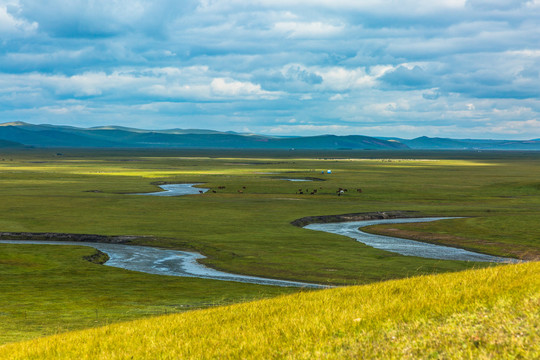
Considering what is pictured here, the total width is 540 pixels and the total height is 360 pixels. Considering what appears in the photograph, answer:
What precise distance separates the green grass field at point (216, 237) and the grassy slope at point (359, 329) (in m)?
9.08

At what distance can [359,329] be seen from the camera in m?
12.8

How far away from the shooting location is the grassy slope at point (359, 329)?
11406mm

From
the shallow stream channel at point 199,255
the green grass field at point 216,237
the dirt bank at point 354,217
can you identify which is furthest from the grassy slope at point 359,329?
the dirt bank at point 354,217

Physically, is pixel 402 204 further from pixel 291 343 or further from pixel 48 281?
pixel 291 343

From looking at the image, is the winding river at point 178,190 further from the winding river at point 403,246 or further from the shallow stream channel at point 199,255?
the shallow stream channel at point 199,255

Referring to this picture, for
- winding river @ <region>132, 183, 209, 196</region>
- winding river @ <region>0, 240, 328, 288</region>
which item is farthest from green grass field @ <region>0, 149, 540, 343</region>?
winding river @ <region>132, 183, 209, 196</region>

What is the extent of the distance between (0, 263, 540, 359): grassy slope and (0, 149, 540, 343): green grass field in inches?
357

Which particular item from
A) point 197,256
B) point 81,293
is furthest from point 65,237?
point 81,293

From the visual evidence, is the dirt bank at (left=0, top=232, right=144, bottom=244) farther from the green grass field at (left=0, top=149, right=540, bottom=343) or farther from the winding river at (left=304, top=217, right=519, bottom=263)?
the winding river at (left=304, top=217, right=519, bottom=263)

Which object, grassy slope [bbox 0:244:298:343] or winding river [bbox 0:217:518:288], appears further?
winding river [bbox 0:217:518:288]

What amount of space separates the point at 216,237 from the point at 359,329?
45459 mm

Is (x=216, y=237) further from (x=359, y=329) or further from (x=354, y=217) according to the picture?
(x=359, y=329)

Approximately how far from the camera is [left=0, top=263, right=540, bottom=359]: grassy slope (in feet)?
37.4

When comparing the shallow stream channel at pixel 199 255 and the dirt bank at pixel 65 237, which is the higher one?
the shallow stream channel at pixel 199 255
